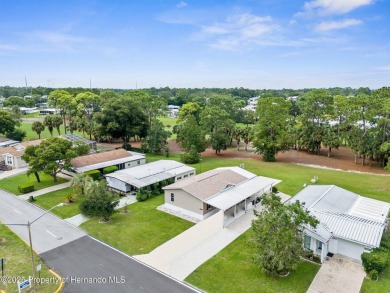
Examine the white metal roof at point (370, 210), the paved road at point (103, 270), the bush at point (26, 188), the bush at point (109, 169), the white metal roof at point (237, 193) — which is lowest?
Answer: the paved road at point (103, 270)

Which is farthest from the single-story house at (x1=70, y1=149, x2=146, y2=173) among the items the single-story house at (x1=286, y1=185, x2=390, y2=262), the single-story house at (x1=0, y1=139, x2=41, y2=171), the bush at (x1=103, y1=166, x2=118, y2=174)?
the single-story house at (x1=286, y1=185, x2=390, y2=262)

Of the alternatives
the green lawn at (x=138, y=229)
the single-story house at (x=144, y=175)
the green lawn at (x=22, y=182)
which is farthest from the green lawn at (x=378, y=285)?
the green lawn at (x=22, y=182)

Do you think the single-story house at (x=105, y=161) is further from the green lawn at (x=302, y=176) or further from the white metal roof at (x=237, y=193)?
the white metal roof at (x=237, y=193)

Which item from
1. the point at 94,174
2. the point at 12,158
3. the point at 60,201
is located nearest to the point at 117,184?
the point at 94,174

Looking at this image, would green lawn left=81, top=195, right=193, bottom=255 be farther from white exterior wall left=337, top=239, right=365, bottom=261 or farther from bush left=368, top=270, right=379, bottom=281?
bush left=368, top=270, right=379, bottom=281

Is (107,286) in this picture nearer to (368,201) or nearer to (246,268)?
(246,268)

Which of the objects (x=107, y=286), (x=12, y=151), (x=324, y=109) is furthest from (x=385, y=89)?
(x=12, y=151)

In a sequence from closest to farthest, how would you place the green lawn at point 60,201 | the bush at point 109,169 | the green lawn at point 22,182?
the green lawn at point 60,201, the green lawn at point 22,182, the bush at point 109,169
